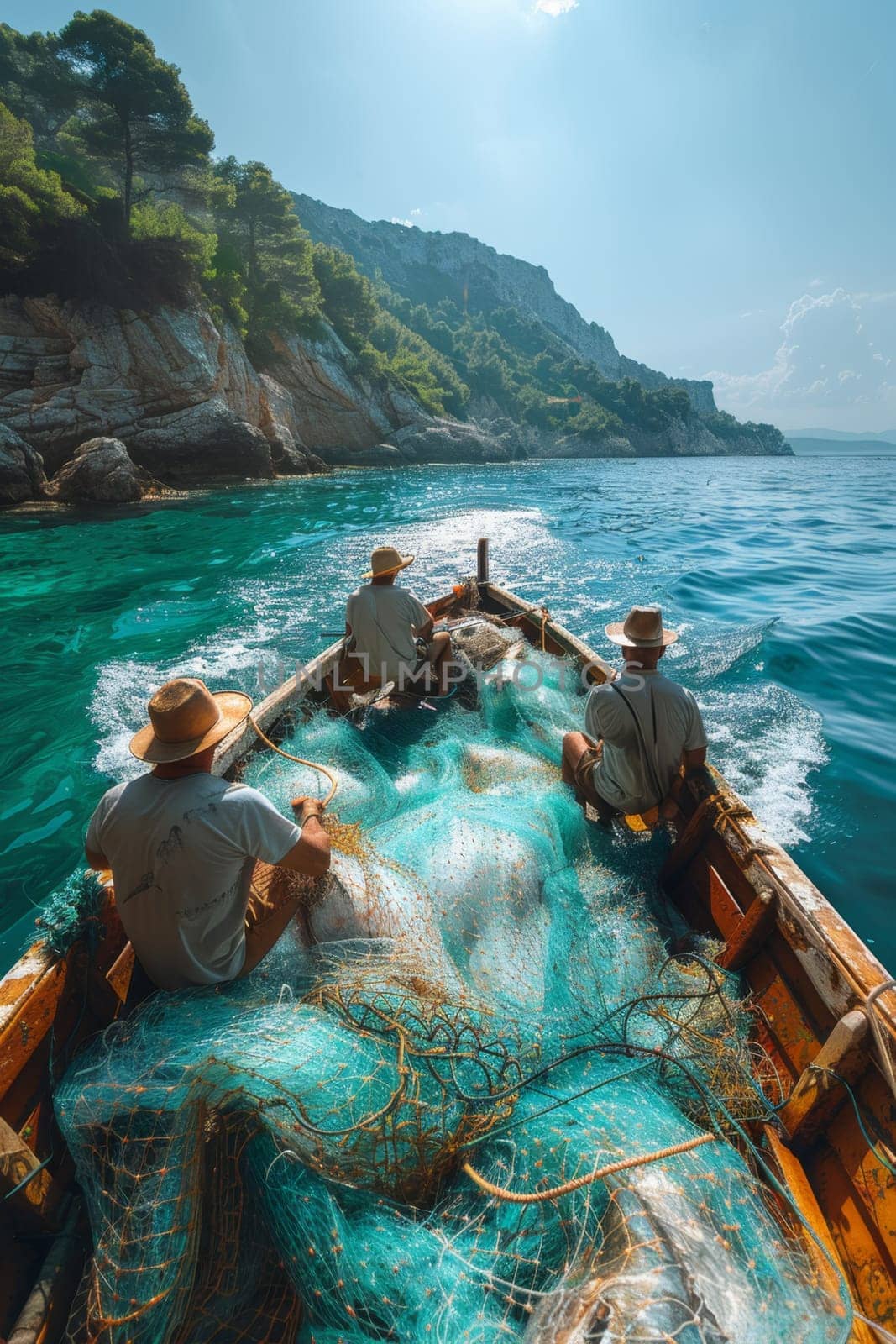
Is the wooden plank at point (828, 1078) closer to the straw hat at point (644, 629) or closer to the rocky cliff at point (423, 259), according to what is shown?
the straw hat at point (644, 629)

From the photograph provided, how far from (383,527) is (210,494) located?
953cm

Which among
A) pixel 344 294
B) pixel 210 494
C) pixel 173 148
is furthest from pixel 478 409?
pixel 210 494

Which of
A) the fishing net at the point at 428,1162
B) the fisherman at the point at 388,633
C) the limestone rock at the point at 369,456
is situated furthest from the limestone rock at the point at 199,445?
the fishing net at the point at 428,1162

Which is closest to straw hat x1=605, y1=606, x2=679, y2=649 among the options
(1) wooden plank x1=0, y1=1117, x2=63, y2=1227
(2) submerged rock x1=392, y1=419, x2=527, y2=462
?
(1) wooden plank x1=0, y1=1117, x2=63, y2=1227

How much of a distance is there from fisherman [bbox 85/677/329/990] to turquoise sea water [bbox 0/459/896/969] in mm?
2580

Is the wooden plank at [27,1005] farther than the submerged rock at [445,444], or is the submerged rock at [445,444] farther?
the submerged rock at [445,444]

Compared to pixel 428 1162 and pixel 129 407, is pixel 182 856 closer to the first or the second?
pixel 428 1162

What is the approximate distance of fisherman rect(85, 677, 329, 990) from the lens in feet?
7.66

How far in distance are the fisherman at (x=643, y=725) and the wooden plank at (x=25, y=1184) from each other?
3.58m

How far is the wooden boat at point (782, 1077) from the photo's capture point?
6.52 feet

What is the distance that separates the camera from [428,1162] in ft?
6.73

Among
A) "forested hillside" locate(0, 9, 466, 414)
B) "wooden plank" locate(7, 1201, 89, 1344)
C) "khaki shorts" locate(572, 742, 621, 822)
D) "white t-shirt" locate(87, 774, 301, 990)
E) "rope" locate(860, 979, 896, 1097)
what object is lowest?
"wooden plank" locate(7, 1201, 89, 1344)

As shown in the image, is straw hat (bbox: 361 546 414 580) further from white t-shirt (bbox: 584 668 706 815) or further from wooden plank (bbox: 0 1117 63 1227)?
wooden plank (bbox: 0 1117 63 1227)

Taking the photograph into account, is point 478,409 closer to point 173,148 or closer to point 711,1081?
point 173,148
